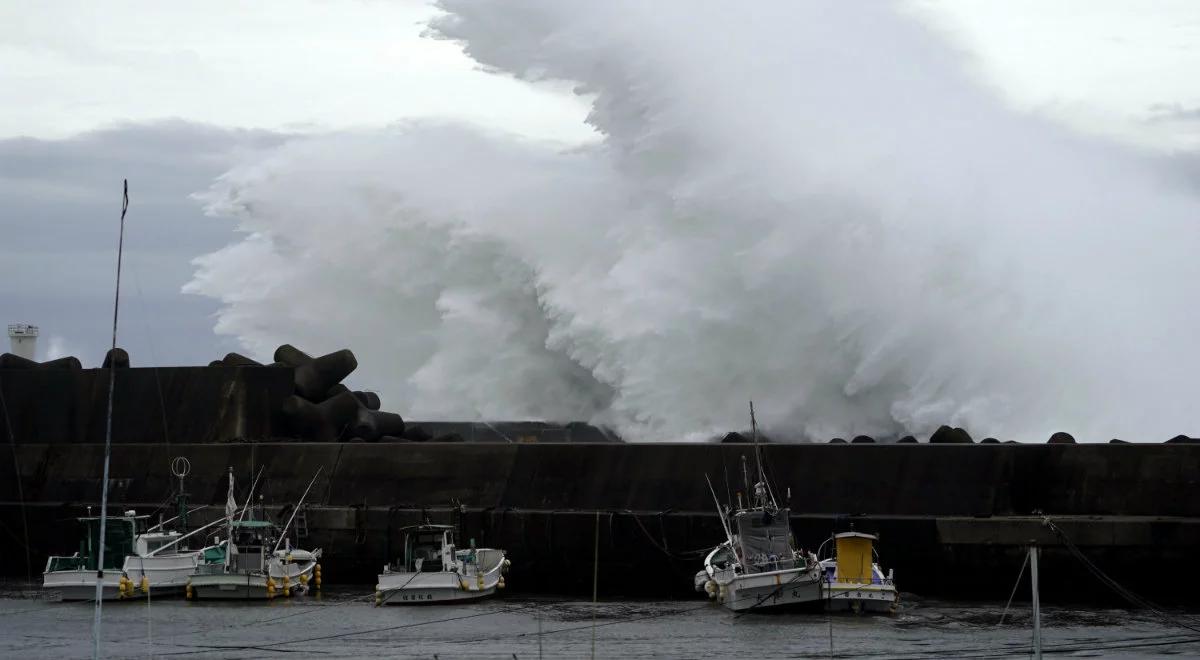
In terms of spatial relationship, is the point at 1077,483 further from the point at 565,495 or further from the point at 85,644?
the point at 85,644

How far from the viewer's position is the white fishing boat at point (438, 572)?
24.0 m

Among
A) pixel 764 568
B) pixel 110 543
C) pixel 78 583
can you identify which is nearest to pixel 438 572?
pixel 764 568

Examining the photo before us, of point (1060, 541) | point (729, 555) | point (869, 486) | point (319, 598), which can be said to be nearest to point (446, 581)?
point (319, 598)

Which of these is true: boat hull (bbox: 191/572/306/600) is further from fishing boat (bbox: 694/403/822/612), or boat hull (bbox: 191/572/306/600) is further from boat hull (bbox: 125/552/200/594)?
fishing boat (bbox: 694/403/822/612)

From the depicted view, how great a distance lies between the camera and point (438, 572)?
24047 mm

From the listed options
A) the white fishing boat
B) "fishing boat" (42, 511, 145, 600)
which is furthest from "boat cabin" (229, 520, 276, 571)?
the white fishing boat

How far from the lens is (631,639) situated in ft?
66.5

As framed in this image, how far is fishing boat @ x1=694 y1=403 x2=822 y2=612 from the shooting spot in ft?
72.0

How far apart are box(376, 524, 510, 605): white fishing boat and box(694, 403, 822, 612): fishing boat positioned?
337 cm

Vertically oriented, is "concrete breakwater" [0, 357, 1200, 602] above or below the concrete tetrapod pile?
below

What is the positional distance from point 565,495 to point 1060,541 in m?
7.10

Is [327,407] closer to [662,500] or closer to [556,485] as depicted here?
[556,485]

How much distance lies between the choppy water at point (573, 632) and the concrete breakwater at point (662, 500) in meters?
0.60

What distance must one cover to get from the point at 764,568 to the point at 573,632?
2728 millimetres
